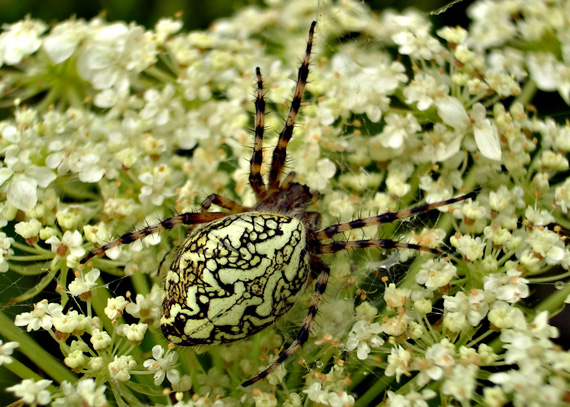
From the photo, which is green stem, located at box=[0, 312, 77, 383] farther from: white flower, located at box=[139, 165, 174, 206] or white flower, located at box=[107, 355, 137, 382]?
white flower, located at box=[139, 165, 174, 206]

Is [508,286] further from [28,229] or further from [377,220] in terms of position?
[28,229]

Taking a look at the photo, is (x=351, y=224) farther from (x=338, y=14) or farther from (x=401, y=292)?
(x=338, y=14)

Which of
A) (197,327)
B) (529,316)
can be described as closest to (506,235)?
(529,316)

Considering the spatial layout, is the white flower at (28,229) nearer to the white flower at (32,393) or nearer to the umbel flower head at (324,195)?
the umbel flower head at (324,195)

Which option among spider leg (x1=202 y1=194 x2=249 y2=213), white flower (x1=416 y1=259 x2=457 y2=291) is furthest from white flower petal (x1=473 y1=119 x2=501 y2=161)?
spider leg (x1=202 y1=194 x2=249 y2=213)

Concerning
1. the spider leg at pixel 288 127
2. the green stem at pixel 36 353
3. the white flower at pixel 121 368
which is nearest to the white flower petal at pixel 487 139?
the spider leg at pixel 288 127
